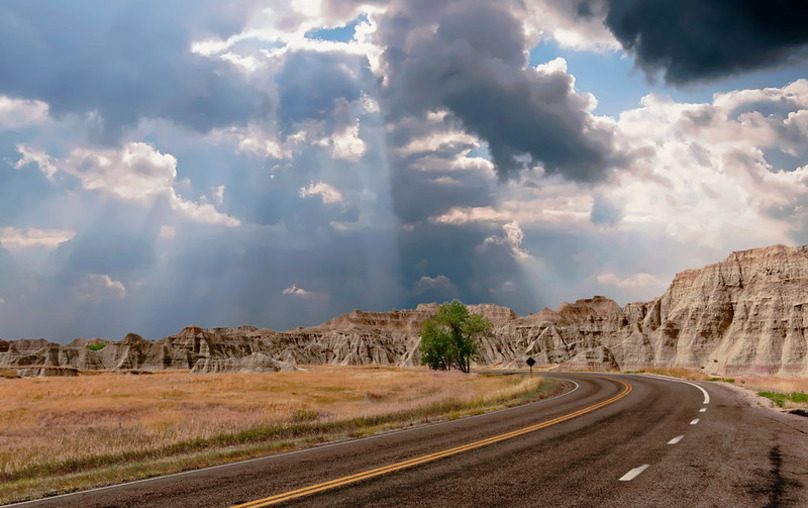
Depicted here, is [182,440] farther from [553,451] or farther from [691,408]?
[691,408]

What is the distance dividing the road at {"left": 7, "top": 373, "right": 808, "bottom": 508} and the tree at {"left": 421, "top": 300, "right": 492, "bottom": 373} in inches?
2997

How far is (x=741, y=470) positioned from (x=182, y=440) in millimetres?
15301

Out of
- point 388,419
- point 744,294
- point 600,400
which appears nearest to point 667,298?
point 744,294

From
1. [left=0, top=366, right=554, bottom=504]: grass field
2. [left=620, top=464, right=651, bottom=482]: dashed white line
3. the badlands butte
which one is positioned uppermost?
the badlands butte

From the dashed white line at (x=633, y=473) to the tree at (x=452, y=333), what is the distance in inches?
3297

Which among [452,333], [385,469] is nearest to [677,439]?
[385,469]

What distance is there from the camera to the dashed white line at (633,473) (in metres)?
10.8

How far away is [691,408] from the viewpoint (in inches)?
1011

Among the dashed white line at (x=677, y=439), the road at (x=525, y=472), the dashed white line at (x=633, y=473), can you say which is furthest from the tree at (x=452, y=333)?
the dashed white line at (x=633, y=473)

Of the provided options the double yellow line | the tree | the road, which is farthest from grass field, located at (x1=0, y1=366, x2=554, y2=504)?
the tree

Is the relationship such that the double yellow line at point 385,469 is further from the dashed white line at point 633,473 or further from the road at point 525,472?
the dashed white line at point 633,473

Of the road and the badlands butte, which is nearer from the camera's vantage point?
the road

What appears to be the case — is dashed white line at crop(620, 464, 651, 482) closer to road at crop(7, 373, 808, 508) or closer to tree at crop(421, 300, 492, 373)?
road at crop(7, 373, 808, 508)

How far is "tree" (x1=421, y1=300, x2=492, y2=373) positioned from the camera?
315ft
